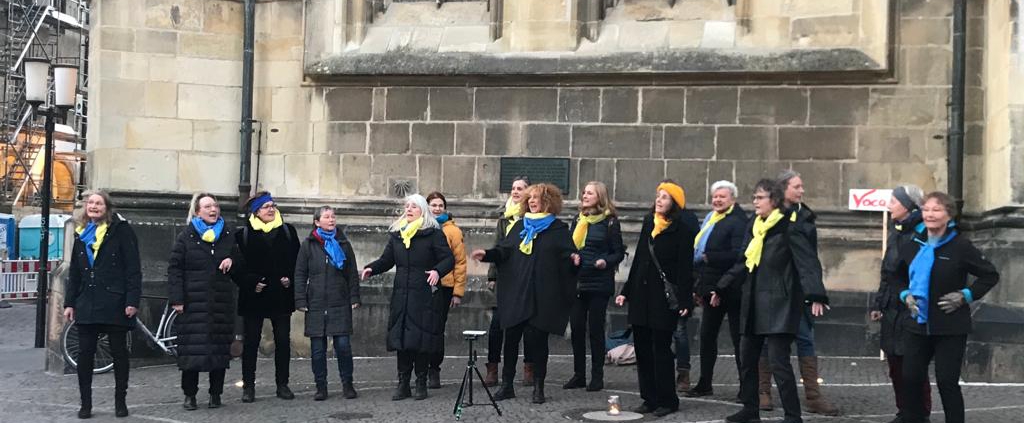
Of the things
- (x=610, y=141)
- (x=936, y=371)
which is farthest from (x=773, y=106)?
(x=936, y=371)

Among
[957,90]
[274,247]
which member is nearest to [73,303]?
[274,247]

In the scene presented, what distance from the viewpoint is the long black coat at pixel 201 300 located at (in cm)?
966

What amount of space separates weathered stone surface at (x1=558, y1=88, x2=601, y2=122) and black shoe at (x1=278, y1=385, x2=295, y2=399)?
4.28 meters

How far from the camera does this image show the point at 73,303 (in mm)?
9531

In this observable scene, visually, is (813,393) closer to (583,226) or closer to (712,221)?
(712,221)

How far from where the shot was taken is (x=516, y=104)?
42.9 feet

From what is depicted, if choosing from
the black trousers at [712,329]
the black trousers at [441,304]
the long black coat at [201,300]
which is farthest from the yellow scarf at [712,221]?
the long black coat at [201,300]

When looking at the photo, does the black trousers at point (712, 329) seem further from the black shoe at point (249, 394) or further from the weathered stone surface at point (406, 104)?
the weathered stone surface at point (406, 104)

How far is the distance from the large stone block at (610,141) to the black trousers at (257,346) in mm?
3944

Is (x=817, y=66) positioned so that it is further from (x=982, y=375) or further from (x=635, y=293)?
(x=635, y=293)

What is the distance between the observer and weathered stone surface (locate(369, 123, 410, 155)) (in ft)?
43.7

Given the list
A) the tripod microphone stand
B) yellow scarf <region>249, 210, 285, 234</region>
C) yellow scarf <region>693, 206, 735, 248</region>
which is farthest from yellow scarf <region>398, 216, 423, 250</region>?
yellow scarf <region>693, 206, 735, 248</region>

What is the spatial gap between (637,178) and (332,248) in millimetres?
3780

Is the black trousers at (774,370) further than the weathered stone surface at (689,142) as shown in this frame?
No
